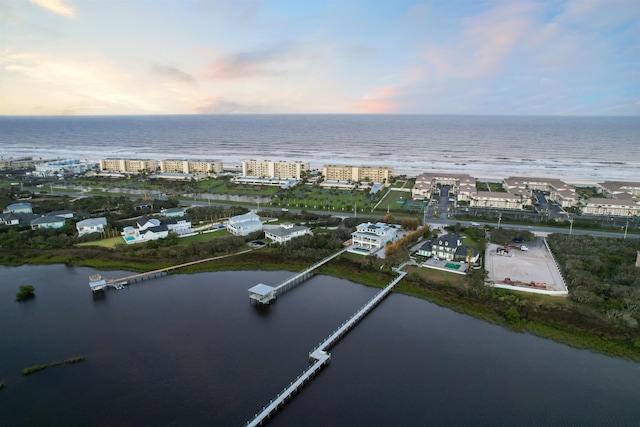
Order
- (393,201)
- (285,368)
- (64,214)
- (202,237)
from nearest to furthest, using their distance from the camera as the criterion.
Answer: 1. (285,368)
2. (202,237)
3. (64,214)
4. (393,201)

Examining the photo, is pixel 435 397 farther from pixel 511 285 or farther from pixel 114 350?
pixel 114 350

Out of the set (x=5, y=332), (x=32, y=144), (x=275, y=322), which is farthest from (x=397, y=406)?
(x=32, y=144)

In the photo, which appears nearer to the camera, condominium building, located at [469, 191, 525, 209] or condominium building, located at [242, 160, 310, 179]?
condominium building, located at [469, 191, 525, 209]

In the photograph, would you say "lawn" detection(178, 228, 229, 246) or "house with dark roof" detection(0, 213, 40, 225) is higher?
"house with dark roof" detection(0, 213, 40, 225)

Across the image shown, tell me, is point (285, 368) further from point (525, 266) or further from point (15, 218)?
point (15, 218)

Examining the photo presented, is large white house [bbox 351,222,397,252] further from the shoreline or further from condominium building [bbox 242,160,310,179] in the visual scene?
condominium building [bbox 242,160,310,179]

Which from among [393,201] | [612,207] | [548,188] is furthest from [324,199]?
[612,207]

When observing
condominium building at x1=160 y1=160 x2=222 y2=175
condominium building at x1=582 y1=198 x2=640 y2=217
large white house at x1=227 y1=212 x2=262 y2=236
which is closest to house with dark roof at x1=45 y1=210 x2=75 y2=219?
large white house at x1=227 y1=212 x2=262 y2=236
